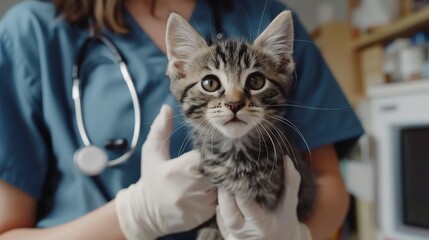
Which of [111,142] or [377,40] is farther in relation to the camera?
[377,40]

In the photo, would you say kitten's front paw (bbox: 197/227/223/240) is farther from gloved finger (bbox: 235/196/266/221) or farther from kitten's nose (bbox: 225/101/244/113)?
kitten's nose (bbox: 225/101/244/113)

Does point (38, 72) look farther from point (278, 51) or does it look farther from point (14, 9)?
point (278, 51)

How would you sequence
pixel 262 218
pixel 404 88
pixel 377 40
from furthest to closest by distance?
pixel 404 88 < pixel 377 40 < pixel 262 218

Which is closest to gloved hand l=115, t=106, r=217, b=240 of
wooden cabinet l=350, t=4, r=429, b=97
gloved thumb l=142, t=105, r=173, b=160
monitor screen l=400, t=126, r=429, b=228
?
gloved thumb l=142, t=105, r=173, b=160

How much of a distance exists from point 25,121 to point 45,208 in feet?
0.31

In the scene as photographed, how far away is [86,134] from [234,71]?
0.16 meters

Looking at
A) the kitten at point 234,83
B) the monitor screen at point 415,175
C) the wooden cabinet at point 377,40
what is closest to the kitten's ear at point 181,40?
the kitten at point 234,83

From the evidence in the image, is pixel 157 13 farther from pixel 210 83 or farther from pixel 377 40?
pixel 377 40

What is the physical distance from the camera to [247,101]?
0.90ft

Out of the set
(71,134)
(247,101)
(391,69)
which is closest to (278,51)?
(247,101)

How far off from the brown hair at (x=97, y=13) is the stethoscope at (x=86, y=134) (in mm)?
14

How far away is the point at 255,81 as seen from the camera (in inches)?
11.0

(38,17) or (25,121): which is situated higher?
(38,17)

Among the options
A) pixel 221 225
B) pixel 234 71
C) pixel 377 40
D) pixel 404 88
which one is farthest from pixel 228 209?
pixel 404 88
